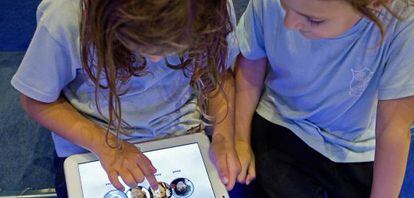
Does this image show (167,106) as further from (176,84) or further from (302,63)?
(302,63)

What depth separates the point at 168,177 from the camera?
0.77 meters

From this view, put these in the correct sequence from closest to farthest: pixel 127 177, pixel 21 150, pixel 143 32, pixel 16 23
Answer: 1. pixel 143 32
2. pixel 127 177
3. pixel 21 150
4. pixel 16 23

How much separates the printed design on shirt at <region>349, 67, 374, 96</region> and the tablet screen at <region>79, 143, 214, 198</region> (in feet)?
0.85

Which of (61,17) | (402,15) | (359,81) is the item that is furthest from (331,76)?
(61,17)

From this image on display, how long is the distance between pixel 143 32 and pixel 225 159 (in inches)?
13.1

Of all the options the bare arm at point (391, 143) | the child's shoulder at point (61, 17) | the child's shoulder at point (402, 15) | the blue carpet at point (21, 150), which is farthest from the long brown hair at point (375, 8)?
the blue carpet at point (21, 150)

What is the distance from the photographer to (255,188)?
0.90m

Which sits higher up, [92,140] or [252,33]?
[252,33]

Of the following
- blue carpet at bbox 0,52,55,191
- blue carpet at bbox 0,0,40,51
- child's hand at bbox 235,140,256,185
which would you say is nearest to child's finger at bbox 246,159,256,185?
child's hand at bbox 235,140,256,185

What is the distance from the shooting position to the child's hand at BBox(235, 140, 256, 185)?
0.84 metres

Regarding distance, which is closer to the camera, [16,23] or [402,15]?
[402,15]

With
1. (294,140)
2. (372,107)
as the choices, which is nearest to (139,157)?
(294,140)

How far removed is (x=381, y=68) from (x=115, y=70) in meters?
0.38

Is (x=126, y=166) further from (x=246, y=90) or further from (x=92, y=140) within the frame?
(x=246, y=90)
